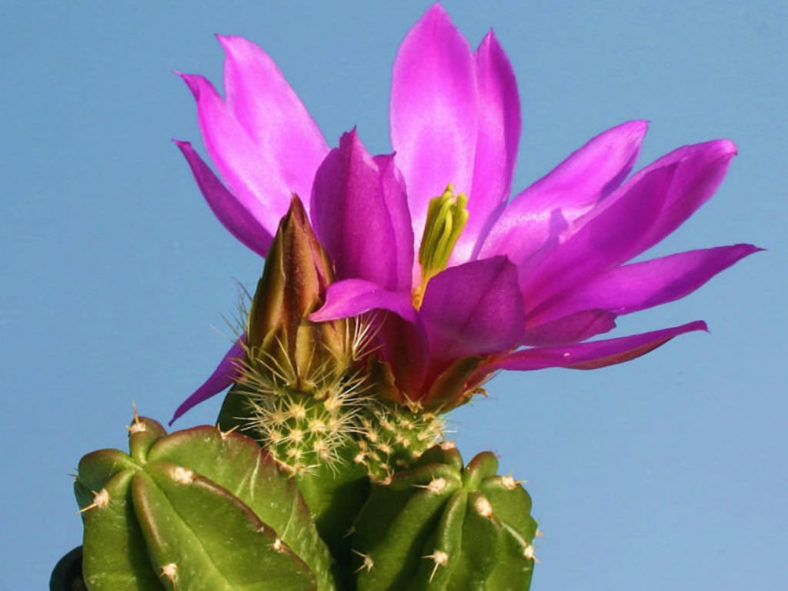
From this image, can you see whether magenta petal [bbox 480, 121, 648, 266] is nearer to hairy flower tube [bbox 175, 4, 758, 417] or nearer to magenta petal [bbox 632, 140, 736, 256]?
hairy flower tube [bbox 175, 4, 758, 417]

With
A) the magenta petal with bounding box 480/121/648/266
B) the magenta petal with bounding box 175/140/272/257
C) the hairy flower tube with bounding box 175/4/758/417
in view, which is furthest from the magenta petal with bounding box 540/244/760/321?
the magenta petal with bounding box 175/140/272/257

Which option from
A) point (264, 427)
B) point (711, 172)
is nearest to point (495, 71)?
point (711, 172)

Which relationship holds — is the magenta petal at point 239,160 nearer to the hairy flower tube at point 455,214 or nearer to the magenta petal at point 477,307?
the hairy flower tube at point 455,214

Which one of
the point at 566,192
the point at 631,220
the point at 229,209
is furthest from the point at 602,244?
the point at 229,209

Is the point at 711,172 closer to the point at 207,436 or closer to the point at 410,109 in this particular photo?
the point at 410,109

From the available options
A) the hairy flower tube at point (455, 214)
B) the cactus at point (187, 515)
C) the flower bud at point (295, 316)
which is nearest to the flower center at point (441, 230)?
the hairy flower tube at point (455, 214)

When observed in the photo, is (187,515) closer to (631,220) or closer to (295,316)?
(295,316)
